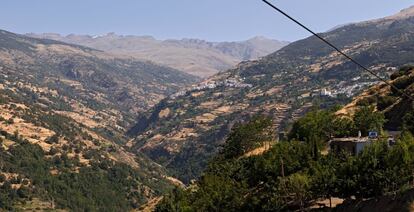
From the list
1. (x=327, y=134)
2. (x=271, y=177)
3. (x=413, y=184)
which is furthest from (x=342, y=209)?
(x=327, y=134)

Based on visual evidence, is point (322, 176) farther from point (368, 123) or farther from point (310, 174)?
point (368, 123)

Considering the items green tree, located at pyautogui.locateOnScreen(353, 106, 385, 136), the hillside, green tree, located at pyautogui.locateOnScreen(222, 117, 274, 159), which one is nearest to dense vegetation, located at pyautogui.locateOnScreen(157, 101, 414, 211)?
green tree, located at pyautogui.locateOnScreen(353, 106, 385, 136)

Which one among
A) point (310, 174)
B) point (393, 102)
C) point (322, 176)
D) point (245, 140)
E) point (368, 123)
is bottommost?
point (245, 140)

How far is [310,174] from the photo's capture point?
268ft

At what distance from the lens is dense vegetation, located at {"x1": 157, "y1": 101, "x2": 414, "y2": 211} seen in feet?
220

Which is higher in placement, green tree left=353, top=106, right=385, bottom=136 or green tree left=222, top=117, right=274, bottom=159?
green tree left=353, top=106, right=385, bottom=136

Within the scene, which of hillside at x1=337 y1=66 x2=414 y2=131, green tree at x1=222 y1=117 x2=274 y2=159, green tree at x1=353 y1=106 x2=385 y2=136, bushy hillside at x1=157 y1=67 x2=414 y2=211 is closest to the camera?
bushy hillside at x1=157 y1=67 x2=414 y2=211

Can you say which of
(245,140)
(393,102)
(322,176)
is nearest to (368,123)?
(393,102)

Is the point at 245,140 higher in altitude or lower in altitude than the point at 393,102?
lower

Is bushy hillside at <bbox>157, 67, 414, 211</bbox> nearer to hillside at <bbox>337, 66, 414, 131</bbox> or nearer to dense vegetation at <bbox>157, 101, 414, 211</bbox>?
dense vegetation at <bbox>157, 101, 414, 211</bbox>

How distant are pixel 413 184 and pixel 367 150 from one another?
8.76 meters

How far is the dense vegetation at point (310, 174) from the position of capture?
67.1m

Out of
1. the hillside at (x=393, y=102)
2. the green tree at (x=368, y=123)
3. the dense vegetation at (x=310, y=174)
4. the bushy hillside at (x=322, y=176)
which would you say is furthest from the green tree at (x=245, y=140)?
the green tree at (x=368, y=123)

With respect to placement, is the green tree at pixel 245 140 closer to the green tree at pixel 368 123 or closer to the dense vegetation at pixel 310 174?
the dense vegetation at pixel 310 174
